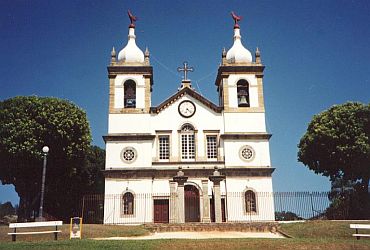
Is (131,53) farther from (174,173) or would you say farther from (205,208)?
(205,208)

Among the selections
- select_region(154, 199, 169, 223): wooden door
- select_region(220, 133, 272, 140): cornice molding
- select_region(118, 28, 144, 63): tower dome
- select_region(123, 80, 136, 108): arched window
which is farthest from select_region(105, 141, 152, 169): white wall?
select_region(118, 28, 144, 63): tower dome

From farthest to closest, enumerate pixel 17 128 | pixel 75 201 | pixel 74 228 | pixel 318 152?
pixel 75 201
pixel 318 152
pixel 17 128
pixel 74 228

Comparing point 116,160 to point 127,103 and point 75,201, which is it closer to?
point 127,103

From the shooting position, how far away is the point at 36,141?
98.7ft

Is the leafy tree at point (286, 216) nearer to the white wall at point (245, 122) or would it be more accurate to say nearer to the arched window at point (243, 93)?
the white wall at point (245, 122)

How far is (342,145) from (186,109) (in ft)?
39.9

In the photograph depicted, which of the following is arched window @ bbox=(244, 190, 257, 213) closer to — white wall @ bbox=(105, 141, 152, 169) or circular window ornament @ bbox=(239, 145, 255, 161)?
circular window ornament @ bbox=(239, 145, 255, 161)

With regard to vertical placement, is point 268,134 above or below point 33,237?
above

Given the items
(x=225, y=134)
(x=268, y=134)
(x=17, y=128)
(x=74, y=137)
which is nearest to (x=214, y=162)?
(x=225, y=134)

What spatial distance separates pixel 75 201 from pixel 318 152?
71.3ft

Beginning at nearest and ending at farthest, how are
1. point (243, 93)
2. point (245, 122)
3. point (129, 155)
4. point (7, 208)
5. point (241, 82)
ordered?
point (129, 155)
point (245, 122)
point (243, 93)
point (241, 82)
point (7, 208)

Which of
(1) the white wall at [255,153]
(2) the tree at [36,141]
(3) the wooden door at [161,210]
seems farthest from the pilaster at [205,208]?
(2) the tree at [36,141]

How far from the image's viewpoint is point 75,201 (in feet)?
131

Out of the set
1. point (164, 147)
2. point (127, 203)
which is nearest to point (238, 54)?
point (164, 147)
